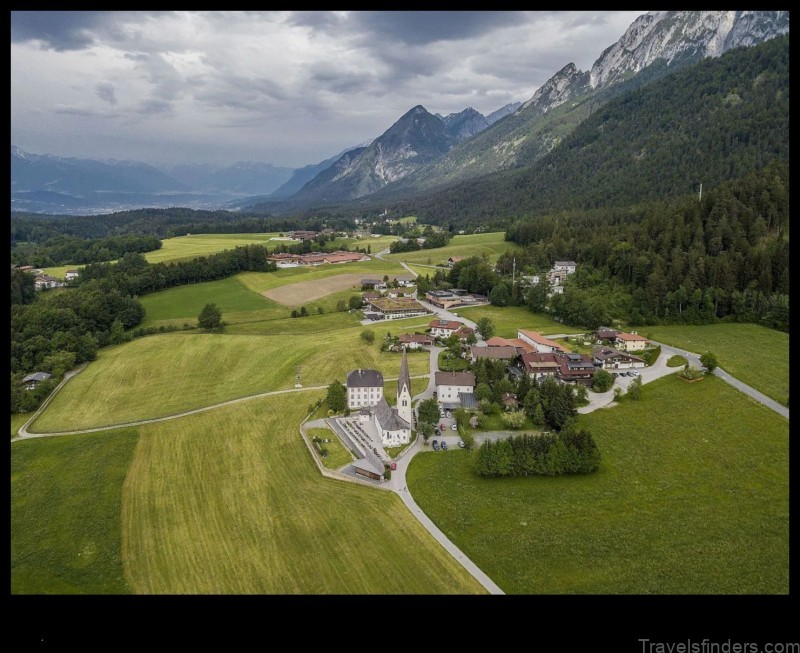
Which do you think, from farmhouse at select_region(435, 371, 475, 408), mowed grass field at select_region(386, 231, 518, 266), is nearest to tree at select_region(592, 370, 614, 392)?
farmhouse at select_region(435, 371, 475, 408)

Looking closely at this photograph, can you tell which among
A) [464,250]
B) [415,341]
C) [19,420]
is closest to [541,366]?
[415,341]

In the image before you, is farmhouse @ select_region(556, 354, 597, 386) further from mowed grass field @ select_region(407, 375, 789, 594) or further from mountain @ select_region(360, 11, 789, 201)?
mountain @ select_region(360, 11, 789, 201)

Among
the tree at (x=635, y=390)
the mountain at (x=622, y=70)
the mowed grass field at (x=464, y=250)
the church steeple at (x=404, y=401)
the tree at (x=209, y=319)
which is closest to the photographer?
the church steeple at (x=404, y=401)

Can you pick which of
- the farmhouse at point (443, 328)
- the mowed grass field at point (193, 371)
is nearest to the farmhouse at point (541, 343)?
the farmhouse at point (443, 328)

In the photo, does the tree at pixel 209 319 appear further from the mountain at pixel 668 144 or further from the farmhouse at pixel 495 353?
the mountain at pixel 668 144

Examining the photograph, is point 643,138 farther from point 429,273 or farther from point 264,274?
point 264,274

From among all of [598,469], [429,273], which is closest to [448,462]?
[598,469]
